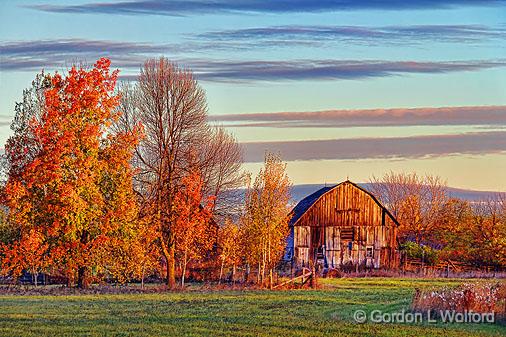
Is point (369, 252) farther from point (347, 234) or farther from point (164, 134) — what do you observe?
point (164, 134)

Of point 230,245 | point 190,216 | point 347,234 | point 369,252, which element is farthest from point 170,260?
point 369,252

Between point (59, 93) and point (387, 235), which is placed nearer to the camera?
point (59, 93)

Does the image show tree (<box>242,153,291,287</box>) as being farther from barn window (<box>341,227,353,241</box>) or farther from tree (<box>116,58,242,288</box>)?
barn window (<box>341,227,353,241</box>)

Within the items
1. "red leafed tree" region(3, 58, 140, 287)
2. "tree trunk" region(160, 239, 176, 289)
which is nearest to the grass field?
"red leafed tree" region(3, 58, 140, 287)

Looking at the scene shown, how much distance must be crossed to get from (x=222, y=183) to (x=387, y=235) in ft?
52.4

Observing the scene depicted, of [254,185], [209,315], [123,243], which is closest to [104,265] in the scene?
[123,243]

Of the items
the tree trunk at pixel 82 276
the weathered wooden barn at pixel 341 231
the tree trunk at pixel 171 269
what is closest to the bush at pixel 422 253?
the weathered wooden barn at pixel 341 231

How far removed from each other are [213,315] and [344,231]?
146 feet

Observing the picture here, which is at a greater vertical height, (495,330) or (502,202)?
(502,202)

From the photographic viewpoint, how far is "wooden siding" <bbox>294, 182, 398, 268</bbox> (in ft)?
249

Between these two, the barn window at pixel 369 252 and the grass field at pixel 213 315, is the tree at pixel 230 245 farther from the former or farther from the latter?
the barn window at pixel 369 252

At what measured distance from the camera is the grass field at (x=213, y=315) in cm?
2755

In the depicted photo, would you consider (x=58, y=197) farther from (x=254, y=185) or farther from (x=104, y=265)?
(x=254, y=185)

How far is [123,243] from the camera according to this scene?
174ft
